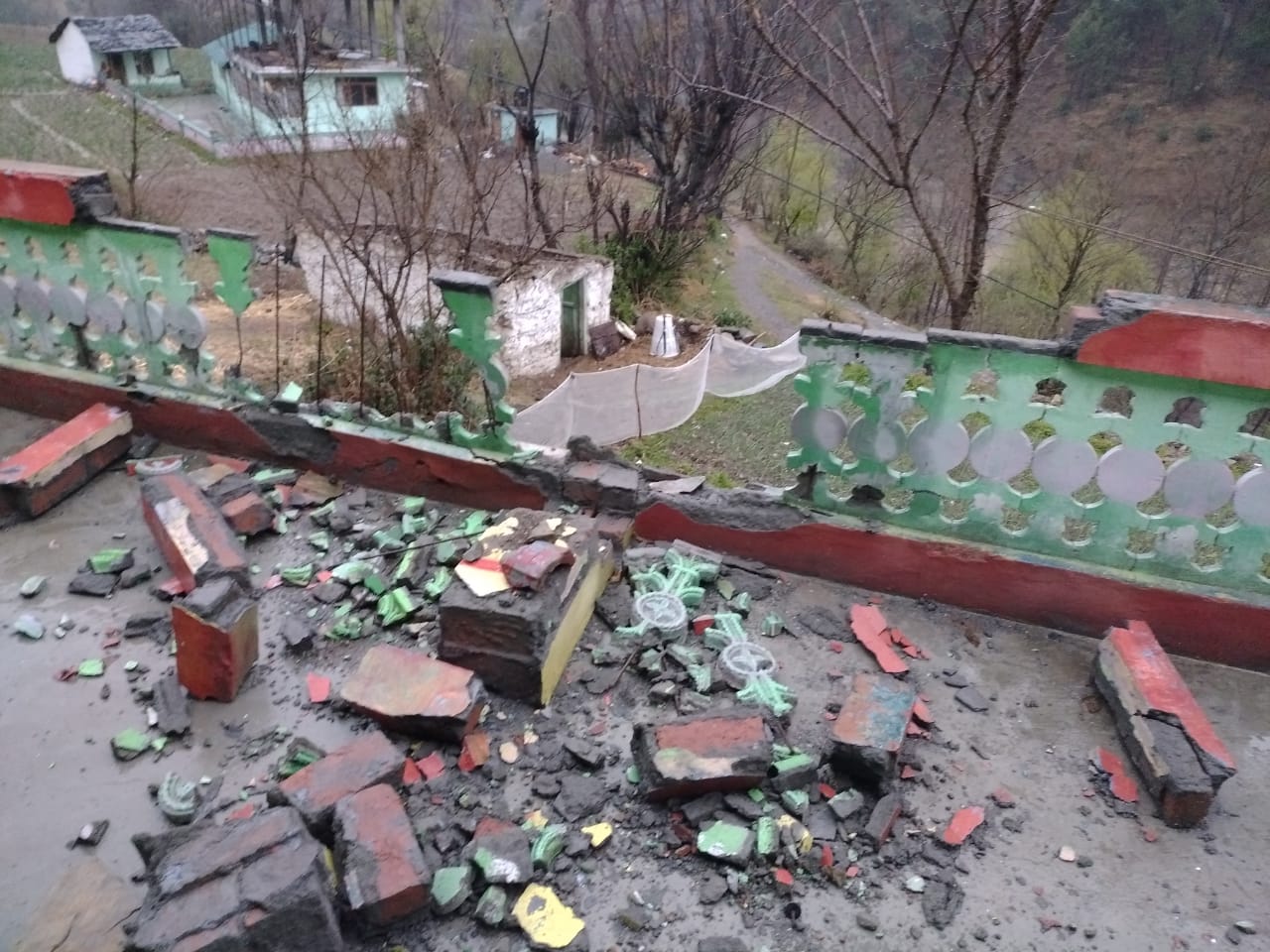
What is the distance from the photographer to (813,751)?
8.95ft

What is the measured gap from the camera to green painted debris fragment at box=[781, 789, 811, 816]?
2.49 m

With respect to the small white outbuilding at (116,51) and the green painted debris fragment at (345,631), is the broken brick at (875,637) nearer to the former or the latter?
the green painted debris fragment at (345,631)

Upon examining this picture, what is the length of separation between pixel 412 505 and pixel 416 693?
126cm

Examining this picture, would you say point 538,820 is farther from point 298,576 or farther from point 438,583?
point 298,576

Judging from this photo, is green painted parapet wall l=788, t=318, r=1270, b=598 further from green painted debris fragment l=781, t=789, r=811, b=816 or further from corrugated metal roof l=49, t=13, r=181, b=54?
corrugated metal roof l=49, t=13, r=181, b=54

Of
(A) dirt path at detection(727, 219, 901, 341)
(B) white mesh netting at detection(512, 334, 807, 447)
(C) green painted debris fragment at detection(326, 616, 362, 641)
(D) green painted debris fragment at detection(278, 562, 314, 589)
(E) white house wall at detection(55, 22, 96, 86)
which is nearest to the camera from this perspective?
(C) green painted debris fragment at detection(326, 616, 362, 641)

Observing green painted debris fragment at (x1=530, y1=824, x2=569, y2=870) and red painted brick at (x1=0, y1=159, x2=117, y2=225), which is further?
red painted brick at (x1=0, y1=159, x2=117, y2=225)

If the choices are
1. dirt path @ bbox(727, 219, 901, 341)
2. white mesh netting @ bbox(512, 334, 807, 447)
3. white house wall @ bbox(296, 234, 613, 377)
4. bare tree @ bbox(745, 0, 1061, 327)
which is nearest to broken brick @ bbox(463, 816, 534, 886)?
white mesh netting @ bbox(512, 334, 807, 447)

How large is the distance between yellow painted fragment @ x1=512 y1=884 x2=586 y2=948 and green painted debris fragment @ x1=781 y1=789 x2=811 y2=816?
26.5 inches

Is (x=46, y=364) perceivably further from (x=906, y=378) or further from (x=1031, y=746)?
(x=1031, y=746)

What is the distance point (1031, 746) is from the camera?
9.22ft

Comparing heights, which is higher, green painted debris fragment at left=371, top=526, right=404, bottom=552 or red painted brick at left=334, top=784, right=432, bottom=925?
green painted debris fragment at left=371, top=526, right=404, bottom=552

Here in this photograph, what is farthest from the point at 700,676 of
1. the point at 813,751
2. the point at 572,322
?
the point at 572,322

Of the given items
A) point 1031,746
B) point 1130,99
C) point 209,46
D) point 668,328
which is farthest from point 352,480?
point 209,46
